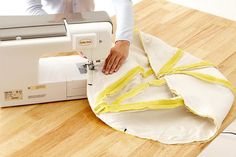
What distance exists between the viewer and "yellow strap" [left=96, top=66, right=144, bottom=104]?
54.0 inches

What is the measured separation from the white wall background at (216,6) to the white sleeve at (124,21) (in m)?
0.73

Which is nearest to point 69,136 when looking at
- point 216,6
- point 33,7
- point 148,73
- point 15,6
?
point 148,73

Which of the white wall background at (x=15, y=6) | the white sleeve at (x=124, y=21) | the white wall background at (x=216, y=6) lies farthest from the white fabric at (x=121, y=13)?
the white wall background at (x=216, y=6)

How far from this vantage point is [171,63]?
155 cm

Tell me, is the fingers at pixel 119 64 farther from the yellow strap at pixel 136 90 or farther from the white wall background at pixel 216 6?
the white wall background at pixel 216 6

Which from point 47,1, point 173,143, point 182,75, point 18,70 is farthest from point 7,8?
point 173,143

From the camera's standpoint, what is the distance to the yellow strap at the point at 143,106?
1335 mm

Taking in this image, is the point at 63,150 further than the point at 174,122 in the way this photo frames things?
No

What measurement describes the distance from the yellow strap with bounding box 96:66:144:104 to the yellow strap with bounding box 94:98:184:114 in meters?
0.03

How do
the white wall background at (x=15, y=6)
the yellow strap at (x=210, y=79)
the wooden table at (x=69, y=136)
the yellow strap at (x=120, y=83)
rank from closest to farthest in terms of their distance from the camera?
1. the wooden table at (x=69, y=136)
2. the yellow strap at (x=120, y=83)
3. the yellow strap at (x=210, y=79)
4. the white wall background at (x=15, y=6)

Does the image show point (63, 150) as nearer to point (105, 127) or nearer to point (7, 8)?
point (105, 127)

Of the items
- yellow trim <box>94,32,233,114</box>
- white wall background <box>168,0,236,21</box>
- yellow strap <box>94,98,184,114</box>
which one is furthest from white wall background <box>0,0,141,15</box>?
yellow strap <box>94,98,184,114</box>

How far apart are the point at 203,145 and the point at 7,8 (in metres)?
1.30

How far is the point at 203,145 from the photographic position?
1.29 meters
